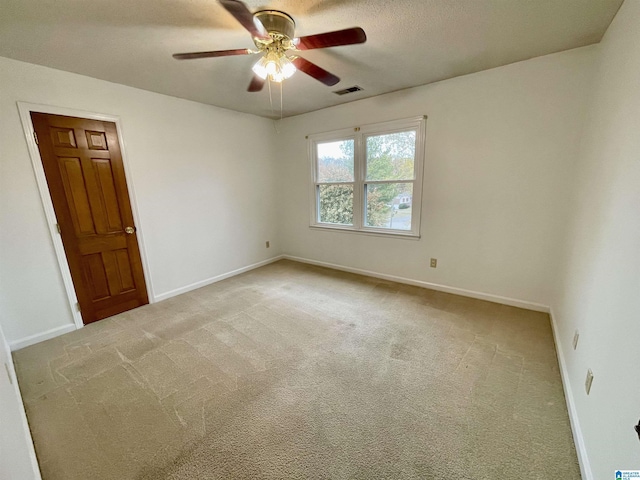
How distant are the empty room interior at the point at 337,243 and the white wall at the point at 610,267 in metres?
0.02

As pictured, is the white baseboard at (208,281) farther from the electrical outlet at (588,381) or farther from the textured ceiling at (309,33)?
the electrical outlet at (588,381)

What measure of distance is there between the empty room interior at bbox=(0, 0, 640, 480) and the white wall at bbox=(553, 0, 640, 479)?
0.02 meters

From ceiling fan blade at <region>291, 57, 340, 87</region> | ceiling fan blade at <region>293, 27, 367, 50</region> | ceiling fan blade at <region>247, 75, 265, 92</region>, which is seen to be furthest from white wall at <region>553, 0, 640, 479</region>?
ceiling fan blade at <region>247, 75, 265, 92</region>

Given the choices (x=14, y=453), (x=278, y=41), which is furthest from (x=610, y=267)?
(x=14, y=453)

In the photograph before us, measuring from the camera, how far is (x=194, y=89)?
2.93 meters

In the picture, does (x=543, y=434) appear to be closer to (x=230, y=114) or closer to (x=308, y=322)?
(x=308, y=322)

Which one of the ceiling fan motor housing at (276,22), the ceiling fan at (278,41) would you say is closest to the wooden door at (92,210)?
the ceiling fan at (278,41)

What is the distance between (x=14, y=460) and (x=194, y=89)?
3.27 meters

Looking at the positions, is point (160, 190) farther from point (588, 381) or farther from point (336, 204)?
point (588, 381)

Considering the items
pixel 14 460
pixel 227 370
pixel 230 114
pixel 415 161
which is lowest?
pixel 227 370

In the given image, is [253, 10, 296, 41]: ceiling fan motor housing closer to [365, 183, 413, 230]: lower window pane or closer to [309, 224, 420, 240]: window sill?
[365, 183, 413, 230]: lower window pane

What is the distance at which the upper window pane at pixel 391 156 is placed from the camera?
3297 mm

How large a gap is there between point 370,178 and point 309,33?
205 centimetres

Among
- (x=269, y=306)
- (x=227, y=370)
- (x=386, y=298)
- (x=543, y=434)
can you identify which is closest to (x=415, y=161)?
(x=386, y=298)
